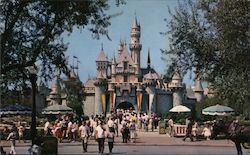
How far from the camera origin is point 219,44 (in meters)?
22.8

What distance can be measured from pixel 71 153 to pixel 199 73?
798 centimetres

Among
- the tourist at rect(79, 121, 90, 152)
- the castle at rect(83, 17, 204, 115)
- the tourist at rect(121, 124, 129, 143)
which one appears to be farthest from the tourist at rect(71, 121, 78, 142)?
the castle at rect(83, 17, 204, 115)

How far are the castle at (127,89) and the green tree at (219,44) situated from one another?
3552 inches

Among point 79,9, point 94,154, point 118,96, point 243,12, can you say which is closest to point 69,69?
point 79,9

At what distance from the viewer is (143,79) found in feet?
426

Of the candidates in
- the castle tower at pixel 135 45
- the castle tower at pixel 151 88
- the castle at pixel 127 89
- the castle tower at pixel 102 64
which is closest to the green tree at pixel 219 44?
the castle at pixel 127 89

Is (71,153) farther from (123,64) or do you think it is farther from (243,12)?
(123,64)

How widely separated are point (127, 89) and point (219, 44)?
335 feet

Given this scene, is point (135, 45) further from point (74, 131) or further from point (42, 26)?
point (42, 26)

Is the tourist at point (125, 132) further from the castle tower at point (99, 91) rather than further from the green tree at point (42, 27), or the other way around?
the castle tower at point (99, 91)

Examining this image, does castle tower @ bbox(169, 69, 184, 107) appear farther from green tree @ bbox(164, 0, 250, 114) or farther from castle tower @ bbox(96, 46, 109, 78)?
green tree @ bbox(164, 0, 250, 114)

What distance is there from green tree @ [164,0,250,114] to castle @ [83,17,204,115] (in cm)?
9021

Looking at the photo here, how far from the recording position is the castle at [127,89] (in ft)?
405

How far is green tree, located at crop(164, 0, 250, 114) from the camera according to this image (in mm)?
20953
